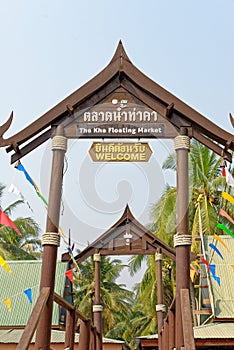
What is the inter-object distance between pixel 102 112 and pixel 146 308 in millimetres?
19448

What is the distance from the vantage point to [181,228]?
554 cm

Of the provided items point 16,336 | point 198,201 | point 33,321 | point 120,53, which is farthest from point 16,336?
point 198,201

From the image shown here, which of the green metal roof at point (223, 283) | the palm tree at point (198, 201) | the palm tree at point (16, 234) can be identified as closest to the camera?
the green metal roof at point (223, 283)

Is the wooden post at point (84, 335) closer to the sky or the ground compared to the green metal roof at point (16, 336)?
closer to the ground

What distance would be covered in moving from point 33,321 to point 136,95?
2784 mm

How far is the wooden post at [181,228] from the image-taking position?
5.34 meters

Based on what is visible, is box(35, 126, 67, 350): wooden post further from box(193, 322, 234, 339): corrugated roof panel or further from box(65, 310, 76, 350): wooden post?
box(193, 322, 234, 339): corrugated roof panel

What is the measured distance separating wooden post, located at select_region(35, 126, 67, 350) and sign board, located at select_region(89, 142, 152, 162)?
0.38m

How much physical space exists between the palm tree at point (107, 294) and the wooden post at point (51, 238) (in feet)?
80.4

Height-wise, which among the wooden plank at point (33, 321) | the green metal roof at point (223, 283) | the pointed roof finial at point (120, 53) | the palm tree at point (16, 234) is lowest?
the wooden plank at point (33, 321)

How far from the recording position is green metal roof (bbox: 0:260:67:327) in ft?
45.3

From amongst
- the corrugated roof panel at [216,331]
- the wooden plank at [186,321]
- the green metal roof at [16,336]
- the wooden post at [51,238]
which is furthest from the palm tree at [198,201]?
the wooden plank at [186,321]

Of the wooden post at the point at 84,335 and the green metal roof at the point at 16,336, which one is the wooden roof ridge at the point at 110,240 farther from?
the wooden post at the point at 84,335

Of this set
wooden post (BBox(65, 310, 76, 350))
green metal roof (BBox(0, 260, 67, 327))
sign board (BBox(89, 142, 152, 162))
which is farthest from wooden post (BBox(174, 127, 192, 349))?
green metal roof (BBox(0, 260, 67, 327))
